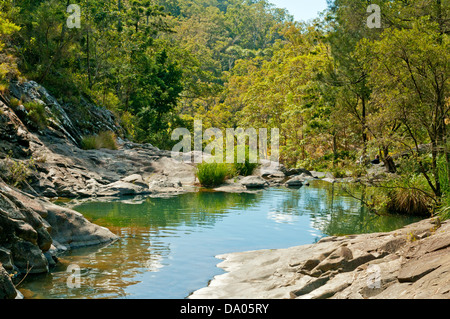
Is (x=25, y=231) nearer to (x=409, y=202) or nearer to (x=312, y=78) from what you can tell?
(x=409, y=202)

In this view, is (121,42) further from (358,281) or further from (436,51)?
(358,281)

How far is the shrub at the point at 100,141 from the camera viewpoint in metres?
15.7

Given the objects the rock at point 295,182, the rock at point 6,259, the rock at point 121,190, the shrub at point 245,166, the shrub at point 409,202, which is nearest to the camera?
the rock at point 6,259

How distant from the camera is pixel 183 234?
26.4 ft

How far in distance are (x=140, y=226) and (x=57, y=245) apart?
2.45 m

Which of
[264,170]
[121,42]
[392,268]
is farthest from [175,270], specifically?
[121,42]

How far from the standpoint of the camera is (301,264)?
4.94 metres

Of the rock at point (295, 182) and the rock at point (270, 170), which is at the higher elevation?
the rock at point (270, 170)

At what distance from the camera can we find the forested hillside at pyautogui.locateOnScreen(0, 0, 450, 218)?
25.8 ft

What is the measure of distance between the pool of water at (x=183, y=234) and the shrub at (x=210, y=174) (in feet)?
4.46

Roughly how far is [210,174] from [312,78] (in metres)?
5.80

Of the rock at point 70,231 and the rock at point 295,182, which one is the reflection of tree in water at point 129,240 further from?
the rock at point 295,182

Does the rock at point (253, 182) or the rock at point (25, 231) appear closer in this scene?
the rock at point (25, 231)

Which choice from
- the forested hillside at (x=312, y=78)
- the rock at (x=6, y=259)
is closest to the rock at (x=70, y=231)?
the rock at (x=6, y=259)
